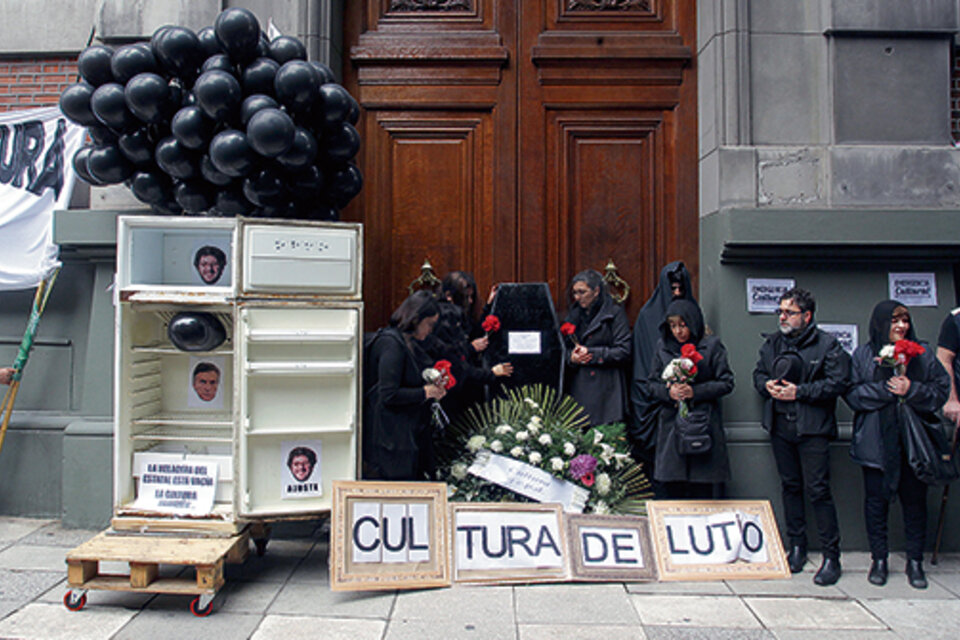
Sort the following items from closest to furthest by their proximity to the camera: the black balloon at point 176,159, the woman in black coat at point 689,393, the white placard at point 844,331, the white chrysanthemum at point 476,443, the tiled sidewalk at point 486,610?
the tiled sidewalk at point 486,610 → the black balloon at point 176,159 → the woman in black coat at point 689,393 → the white chrysanthemum at point 476,443 → the white placard at point 844,331

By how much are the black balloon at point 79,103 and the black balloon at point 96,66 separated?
0.08 metres

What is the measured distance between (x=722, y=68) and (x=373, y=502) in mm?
4427

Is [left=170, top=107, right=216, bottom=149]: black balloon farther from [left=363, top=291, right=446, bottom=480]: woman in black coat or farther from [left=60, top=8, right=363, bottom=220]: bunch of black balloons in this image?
[left=363, top=291, right=446, bottom=480]: woman in black coat

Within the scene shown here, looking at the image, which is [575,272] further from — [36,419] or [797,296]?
[36,419]

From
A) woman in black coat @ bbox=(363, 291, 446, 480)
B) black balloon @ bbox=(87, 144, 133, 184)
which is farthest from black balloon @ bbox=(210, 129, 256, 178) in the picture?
woman in black coat @ bbox=(363, 291, 446, 480)

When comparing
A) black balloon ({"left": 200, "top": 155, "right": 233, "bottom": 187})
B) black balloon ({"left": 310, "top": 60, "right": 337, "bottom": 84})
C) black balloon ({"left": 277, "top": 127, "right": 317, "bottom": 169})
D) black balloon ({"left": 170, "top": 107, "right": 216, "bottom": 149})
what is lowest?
black balloon ({"left": 200, "top": 155, "right": 233, "bottom": 187})

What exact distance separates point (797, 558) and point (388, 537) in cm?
288

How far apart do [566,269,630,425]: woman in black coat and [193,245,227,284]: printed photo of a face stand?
2.69 metres

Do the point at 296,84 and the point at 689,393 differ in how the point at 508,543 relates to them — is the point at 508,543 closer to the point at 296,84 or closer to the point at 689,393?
the point at 689,393

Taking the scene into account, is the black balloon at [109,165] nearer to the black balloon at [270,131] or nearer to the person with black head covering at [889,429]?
the black balloon at [270,131]

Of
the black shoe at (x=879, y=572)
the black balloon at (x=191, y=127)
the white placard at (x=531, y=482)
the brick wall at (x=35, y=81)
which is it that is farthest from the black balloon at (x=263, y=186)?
the black shoe at (x=879, y=572)

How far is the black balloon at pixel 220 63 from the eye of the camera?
4555mm

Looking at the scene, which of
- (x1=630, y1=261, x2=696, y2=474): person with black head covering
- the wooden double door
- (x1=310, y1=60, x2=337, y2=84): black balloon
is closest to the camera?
(x1=310, y1=60, x2=337, y2=84): black balloon

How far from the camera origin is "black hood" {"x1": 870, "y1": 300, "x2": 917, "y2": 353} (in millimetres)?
5008
